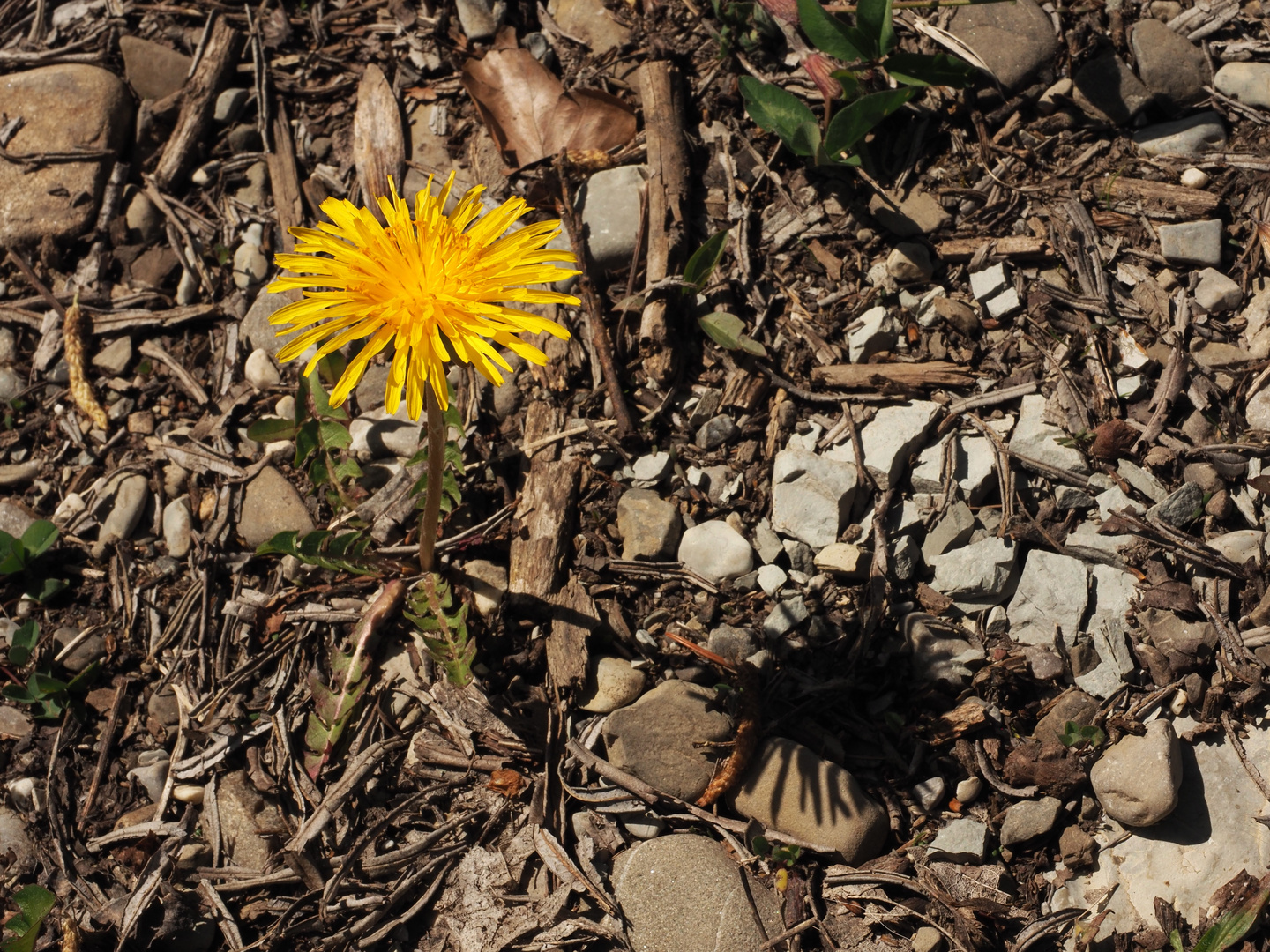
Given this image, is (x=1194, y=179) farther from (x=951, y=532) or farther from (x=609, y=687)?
(x=609, y=687)

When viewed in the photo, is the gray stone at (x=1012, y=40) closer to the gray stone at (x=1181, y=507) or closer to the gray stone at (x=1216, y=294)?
the gray stone at (x=1216, y=294)

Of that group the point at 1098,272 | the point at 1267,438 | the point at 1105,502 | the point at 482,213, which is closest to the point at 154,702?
the point at 482,213

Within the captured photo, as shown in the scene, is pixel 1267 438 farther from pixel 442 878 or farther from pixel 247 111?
pixel 247 111

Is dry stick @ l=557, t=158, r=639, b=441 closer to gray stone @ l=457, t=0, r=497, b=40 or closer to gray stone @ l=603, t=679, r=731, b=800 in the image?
gray stone @ l=457, t=0, r=497, b=40

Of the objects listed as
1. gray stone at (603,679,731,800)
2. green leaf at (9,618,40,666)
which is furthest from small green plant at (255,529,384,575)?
green leaf at (9,618,40,666)

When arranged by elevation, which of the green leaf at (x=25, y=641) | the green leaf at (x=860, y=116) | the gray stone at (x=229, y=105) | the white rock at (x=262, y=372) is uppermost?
the gray stone at (x=229, y=105)

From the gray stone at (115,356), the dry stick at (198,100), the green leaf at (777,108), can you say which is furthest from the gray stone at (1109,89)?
the gray stone at (115,356)
